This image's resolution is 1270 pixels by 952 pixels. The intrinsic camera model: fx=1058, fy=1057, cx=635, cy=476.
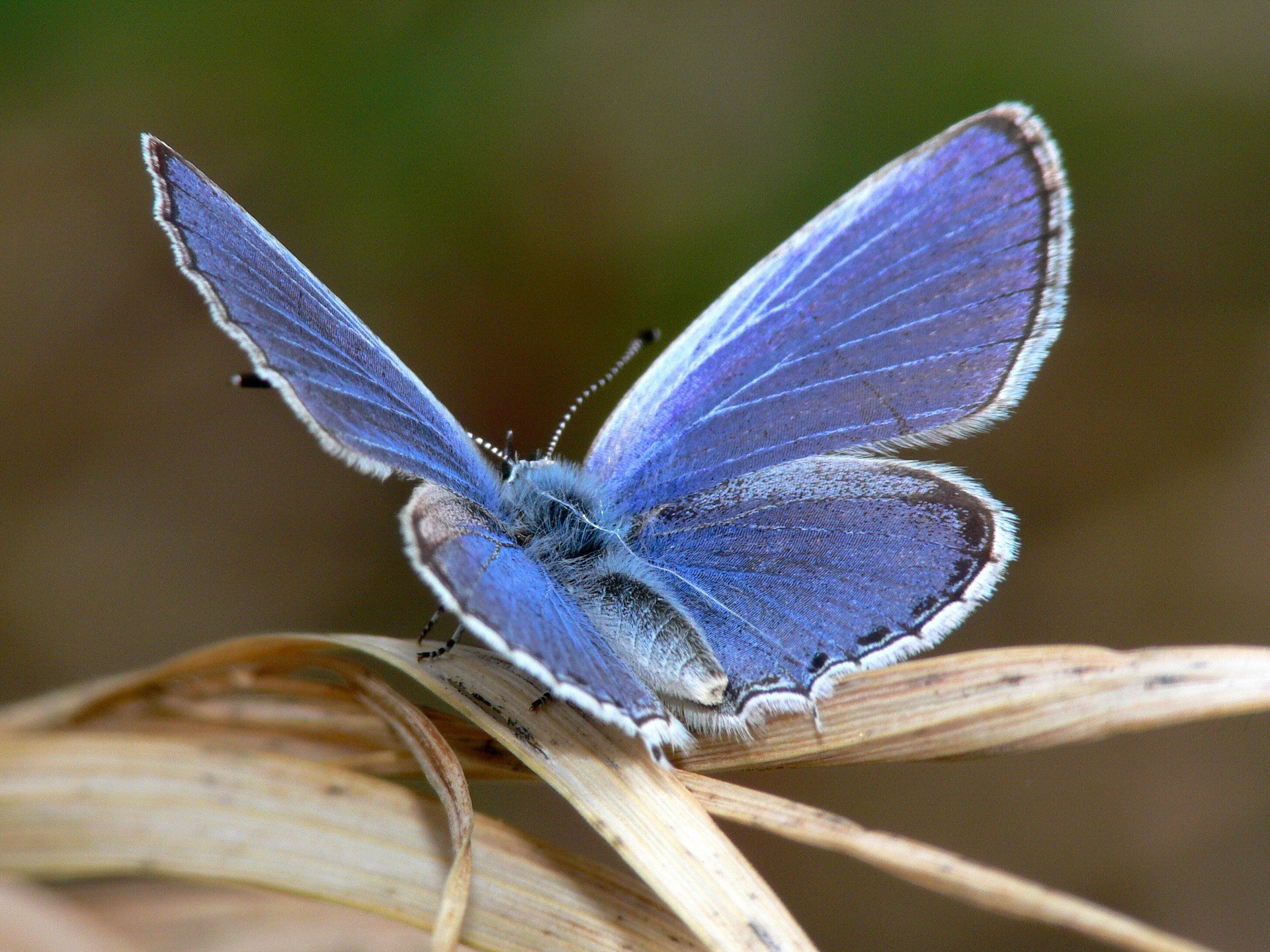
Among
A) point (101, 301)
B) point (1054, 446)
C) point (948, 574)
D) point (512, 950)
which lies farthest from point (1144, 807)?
point (101, 301)

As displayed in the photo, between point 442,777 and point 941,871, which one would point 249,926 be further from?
point 941,871

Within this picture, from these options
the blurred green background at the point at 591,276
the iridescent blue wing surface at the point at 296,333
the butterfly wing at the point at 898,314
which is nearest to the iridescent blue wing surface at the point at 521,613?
the iridescent blue wing surface at the point at 296,333

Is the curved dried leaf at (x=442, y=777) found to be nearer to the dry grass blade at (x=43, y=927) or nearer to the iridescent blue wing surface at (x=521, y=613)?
the iridescent blue wing surface at (x=521, y=613)

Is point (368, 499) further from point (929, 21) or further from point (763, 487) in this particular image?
point (929, 21)

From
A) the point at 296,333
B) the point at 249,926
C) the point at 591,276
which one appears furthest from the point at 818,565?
the point at 591,276

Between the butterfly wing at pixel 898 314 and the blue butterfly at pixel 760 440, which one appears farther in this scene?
the butterfly wing at pixel 898 314

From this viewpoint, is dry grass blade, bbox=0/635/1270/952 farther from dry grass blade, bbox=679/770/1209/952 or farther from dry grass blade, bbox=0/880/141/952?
dry grass blade, bbox=0/880/141/952

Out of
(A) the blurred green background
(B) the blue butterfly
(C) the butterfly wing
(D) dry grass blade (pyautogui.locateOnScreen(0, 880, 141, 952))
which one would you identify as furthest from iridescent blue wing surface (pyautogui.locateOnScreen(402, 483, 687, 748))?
(A) the blurred green background
